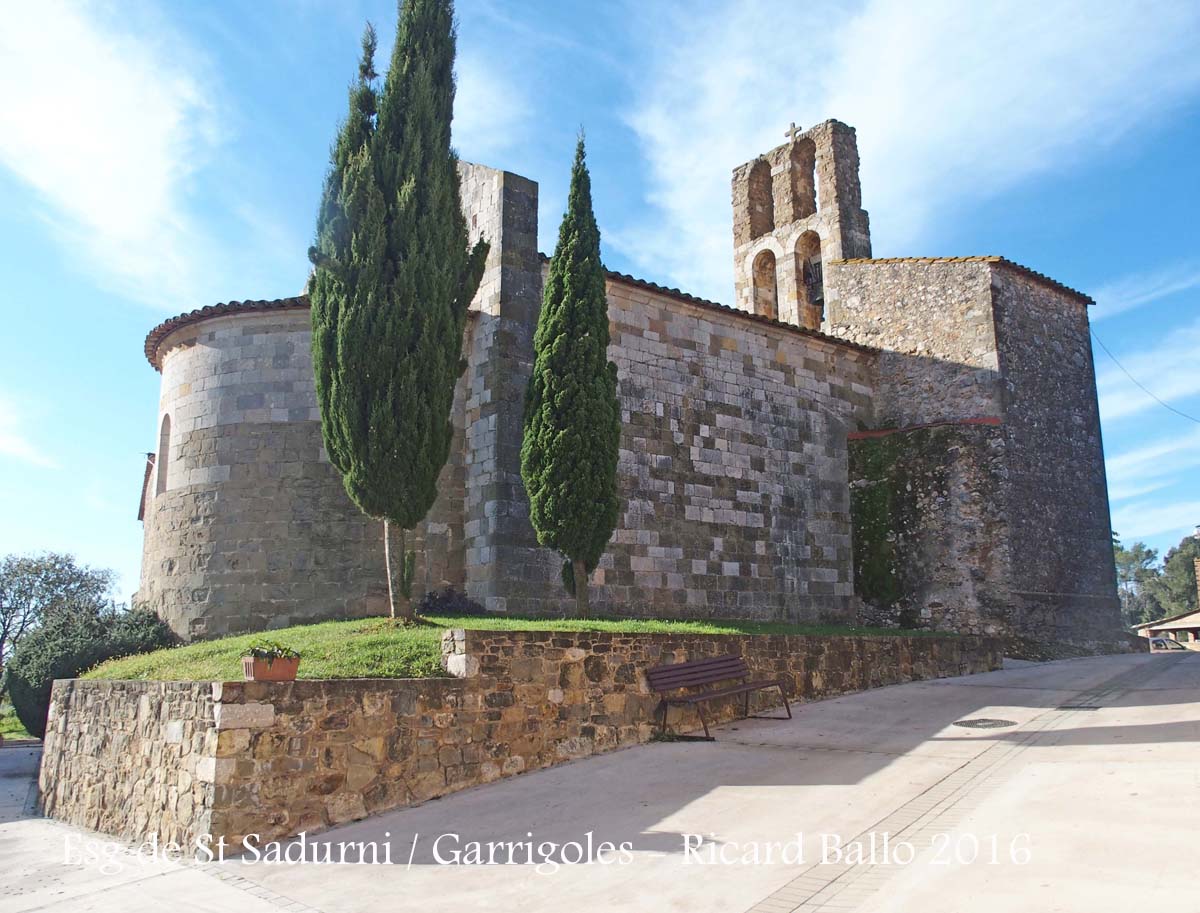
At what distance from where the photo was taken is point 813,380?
19.0m

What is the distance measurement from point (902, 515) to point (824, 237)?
25.5 feet

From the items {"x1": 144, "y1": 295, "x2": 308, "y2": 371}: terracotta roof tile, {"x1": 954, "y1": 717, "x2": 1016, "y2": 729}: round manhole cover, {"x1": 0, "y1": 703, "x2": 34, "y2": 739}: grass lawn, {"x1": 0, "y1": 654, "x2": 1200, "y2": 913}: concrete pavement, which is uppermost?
{"x1": 144, "y1": 295, "x2": 308, "y2": 371}: terracotta roof tile

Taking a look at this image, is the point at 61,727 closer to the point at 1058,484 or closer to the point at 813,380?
the point at 813,380

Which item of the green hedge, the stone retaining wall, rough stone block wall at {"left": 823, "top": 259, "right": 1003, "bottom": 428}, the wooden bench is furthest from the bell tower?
the green hedge

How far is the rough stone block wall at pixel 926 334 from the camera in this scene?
18.9 meters

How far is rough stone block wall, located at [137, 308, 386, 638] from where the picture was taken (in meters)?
13.7

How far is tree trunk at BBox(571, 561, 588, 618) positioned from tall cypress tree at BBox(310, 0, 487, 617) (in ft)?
7.51

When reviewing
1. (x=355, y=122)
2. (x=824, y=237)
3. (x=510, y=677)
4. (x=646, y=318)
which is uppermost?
(x=824, y=237)

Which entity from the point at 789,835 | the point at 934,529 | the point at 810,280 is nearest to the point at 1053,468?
the point at 934,529

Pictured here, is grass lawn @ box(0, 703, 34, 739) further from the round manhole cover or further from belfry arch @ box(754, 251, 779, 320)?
the round manhole cover

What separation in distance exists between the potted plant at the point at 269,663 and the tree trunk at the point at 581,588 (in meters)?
4.97

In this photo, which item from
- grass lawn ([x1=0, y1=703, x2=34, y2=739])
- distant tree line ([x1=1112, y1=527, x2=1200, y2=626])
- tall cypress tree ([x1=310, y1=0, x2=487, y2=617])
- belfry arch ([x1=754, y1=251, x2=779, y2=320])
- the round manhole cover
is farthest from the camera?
distant tree line ([x1=1112, y1=527, x2=1200, y2=626])

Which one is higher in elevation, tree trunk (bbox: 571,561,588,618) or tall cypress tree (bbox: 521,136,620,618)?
tall cypress tree (bbox: 521,136,620,618)

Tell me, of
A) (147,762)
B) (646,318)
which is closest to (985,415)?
(646,318)
